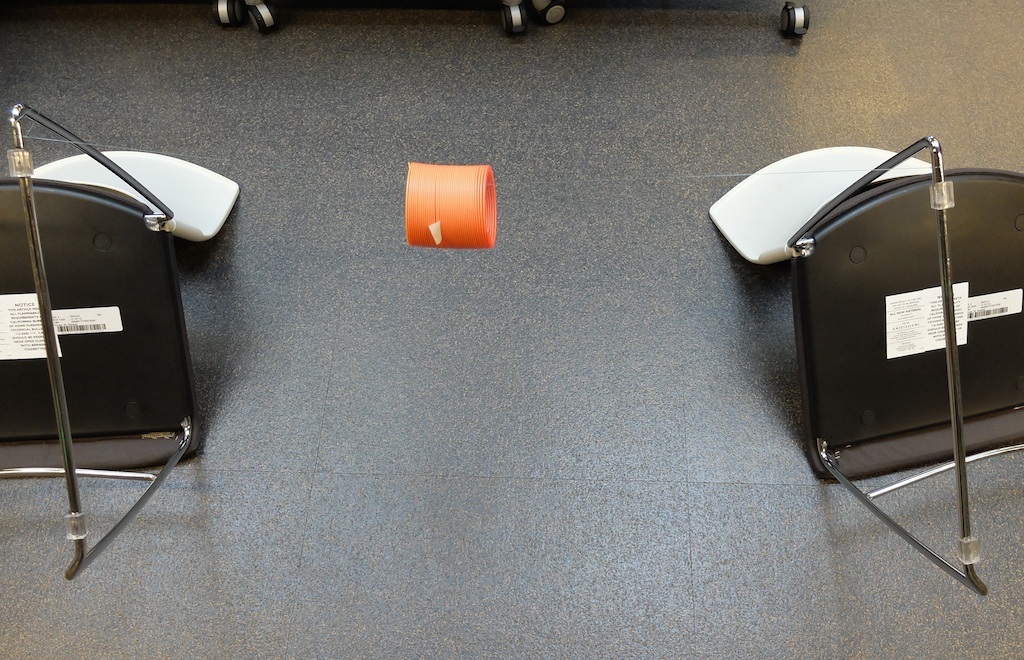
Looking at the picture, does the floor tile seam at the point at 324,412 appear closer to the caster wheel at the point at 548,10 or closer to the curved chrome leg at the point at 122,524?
the curved chrome leg at the point at 122,524

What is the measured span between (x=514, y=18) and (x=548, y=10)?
0.32ft

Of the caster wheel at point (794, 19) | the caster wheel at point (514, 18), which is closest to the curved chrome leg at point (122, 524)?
the caster wheel at point (514, 18)

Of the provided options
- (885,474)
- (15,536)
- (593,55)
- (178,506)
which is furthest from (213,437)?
(885,474)

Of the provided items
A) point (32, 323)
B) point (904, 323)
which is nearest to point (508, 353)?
point (904, 323)

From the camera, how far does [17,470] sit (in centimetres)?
140

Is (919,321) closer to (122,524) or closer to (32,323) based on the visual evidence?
(122,524)

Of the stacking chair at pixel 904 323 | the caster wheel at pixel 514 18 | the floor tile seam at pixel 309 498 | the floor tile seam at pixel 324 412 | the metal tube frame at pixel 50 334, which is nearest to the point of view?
the metal tube frame at pixel 50 334

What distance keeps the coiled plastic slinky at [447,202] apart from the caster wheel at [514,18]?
923mm

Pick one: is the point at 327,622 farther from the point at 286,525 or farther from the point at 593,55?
the point at 593,55

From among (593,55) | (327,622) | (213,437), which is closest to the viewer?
(327,622)

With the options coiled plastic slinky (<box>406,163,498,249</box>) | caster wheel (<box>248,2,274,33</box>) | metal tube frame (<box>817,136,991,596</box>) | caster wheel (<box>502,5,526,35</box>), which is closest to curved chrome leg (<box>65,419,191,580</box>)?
coiled plastic slinky (<box>406,163,498,249</box>)

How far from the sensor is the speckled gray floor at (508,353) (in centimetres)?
151

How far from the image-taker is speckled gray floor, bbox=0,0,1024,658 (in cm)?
151

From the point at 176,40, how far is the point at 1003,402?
6.91ft
